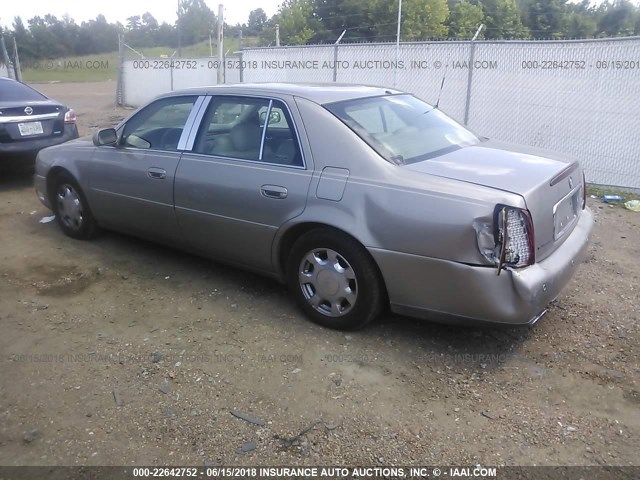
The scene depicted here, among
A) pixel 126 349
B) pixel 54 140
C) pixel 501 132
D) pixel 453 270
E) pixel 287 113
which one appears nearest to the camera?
pixel 453 270

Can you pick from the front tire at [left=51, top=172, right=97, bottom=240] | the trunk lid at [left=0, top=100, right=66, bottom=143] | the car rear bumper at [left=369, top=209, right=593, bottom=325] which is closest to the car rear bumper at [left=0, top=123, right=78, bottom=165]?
the trunk lid at [left=0, top=100, right=66, bottom=143]

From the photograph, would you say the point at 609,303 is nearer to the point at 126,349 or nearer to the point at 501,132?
the point at 126,349

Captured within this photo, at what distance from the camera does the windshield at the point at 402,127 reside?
141 inches

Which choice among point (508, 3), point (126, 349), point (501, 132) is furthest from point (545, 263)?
point (508, 3)

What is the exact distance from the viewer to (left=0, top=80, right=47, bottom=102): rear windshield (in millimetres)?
7629

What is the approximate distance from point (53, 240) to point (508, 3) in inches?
2469

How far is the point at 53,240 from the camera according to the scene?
5.56 meters

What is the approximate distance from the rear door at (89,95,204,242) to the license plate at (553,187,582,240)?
8.87ft

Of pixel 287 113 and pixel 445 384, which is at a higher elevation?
pixel 287 113

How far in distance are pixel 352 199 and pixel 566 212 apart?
1.38 metres

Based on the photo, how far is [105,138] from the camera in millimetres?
4832

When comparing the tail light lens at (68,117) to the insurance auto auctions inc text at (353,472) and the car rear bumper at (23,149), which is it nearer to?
the car rear bumper at (23,149)

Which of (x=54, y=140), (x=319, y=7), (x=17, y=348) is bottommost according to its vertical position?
(x=17, y=348)

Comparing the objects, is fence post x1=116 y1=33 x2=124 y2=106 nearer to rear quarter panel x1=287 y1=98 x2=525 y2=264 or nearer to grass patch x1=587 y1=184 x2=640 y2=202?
grass patch x1=587 y1=184 x2=640 y2=202
